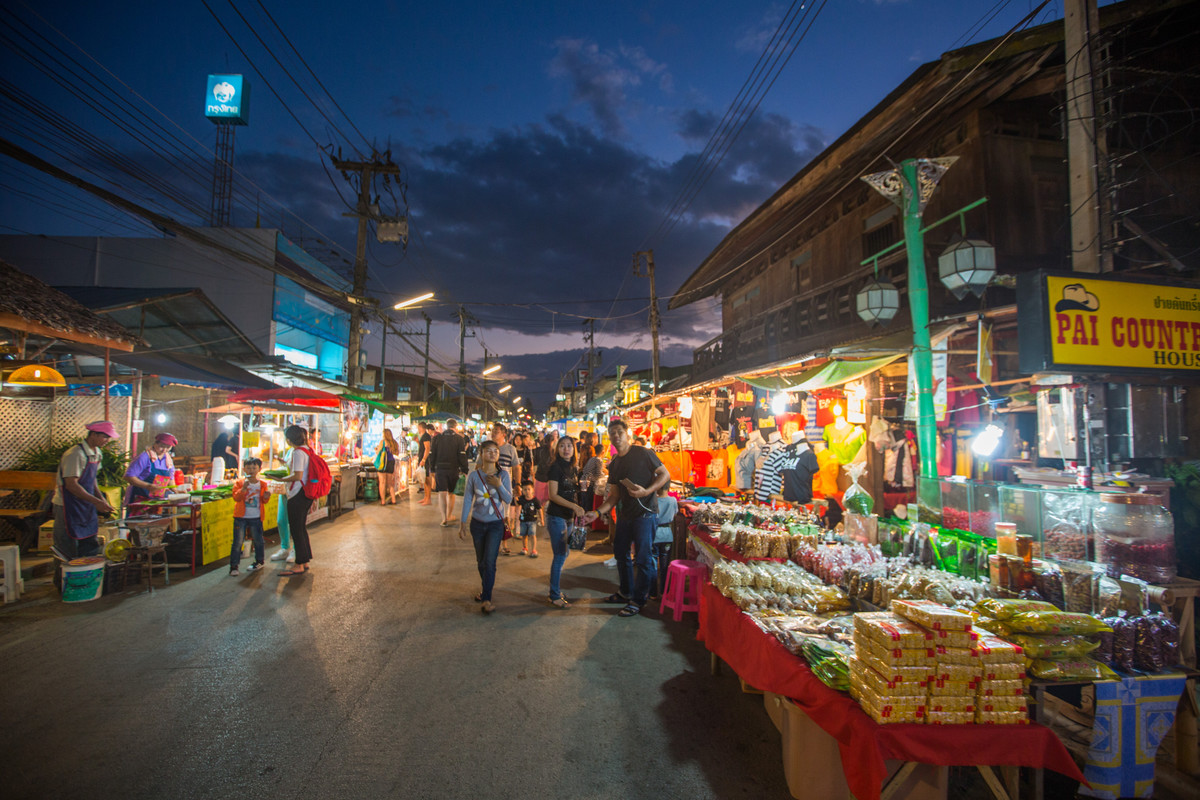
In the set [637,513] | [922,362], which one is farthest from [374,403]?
[922,362]

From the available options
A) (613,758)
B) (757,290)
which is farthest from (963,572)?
(757,290)

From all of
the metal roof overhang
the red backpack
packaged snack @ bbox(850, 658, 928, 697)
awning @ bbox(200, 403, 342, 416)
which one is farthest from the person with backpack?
packaged snack @ bbox(850, 658, 928, 697)

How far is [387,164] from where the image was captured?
18.1m

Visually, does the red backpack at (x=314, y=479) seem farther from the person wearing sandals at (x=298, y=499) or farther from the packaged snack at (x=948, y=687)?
the packaged snack at (x=948, y=687)

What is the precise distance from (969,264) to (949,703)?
5.94 meters

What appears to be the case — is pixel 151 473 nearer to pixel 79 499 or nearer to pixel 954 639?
pixel 79 499

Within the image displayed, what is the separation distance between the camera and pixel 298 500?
7.77 metres

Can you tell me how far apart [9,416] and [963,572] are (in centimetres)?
1532

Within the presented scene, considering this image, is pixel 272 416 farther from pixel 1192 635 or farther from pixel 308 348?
pixel 1192 635

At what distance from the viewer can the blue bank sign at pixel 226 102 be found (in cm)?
2167

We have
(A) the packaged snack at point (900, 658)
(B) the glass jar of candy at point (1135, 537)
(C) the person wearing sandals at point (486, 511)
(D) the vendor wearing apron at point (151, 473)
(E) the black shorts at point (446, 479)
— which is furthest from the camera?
(E) the black shorts at point (446, 479)

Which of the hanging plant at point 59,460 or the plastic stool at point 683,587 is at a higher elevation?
the hanging plant at point 59,460

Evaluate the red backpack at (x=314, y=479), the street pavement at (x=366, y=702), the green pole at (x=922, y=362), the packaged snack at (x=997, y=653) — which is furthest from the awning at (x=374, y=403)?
the packaged snack at (x=997, y=653)

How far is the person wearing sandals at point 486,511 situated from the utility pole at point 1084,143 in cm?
606
